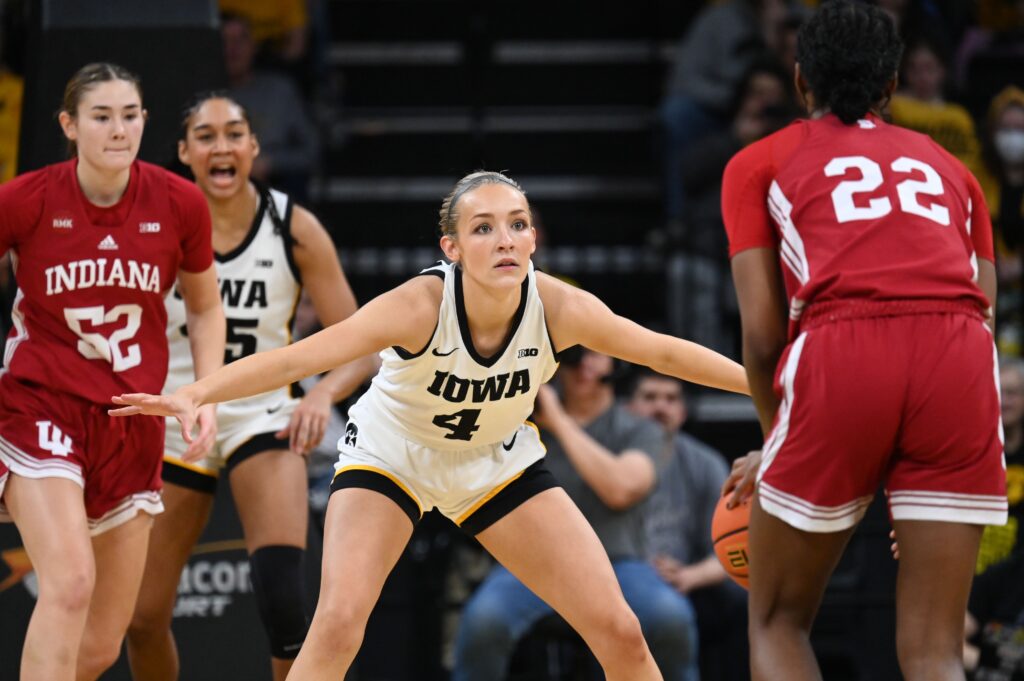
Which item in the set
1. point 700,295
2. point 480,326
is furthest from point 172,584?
point 700,295

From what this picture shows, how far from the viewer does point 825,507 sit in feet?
11.8

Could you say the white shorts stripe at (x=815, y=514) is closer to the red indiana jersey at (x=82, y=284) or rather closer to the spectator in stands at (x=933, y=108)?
the red indiana jersey at (x=82, y=284)

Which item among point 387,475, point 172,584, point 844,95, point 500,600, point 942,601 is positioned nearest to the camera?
point 942,601

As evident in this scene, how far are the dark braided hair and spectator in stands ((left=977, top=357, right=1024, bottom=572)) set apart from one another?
3692mm

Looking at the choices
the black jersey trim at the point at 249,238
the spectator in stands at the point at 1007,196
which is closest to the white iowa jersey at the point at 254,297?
the black jersey trim at the point at 249,238

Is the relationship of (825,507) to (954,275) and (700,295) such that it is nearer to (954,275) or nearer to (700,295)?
(954,275)

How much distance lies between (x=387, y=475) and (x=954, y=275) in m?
1.72

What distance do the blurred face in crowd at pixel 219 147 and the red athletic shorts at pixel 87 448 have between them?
1.02 meters

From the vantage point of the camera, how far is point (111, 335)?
467cm

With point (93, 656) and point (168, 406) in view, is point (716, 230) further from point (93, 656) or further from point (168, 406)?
point (168, 406)

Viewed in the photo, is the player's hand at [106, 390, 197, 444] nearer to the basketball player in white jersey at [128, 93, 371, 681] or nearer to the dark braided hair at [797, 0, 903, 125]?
the basketball player in white jersey at [128, 93, 371, 681]

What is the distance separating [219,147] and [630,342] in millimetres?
1816

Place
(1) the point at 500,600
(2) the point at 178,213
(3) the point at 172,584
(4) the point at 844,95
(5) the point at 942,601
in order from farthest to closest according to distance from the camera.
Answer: (1) the point at 500,600, (3) the point at 172,584, (2) the point at 178,213, (4) the point at 844,95, (5) the point at 942,601

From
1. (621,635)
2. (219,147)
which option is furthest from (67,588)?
(219,147)
